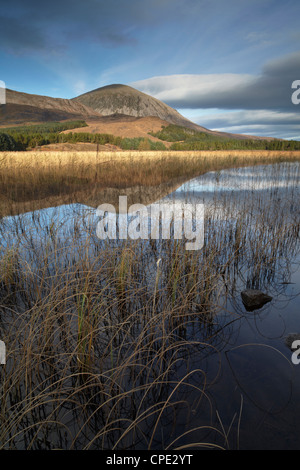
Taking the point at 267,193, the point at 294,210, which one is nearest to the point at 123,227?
the point at 294,210

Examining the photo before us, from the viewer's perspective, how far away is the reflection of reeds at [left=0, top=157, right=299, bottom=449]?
160cm

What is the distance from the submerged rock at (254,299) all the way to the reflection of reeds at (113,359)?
218mm

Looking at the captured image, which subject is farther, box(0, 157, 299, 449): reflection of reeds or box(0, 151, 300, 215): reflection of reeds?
box(0, 151, 300, 215): reflection of reeds

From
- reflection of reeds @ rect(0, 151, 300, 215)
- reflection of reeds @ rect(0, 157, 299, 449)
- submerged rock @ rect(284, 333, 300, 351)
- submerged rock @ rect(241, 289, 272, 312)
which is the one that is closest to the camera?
reflection of reeds @ rect(0, 157, 299, 449)

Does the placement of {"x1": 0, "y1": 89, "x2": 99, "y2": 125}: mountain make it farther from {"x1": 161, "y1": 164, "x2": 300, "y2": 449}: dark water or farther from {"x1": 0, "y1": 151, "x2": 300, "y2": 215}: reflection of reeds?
{"x1": 161, "y1": 164, "x2": 300, "y2": 449}: dark water

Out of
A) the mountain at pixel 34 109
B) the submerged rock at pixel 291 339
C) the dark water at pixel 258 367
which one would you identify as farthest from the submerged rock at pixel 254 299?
the mountain at pixel 34 109

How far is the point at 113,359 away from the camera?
7.09 feet

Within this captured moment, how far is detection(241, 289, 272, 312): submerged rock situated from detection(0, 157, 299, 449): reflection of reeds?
0.71 ft

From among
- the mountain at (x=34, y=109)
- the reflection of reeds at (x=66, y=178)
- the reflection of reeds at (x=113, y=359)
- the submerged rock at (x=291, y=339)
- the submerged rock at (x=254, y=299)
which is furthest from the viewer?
the mountain at (x=34, y=109)

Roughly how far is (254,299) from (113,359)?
5.67 feet

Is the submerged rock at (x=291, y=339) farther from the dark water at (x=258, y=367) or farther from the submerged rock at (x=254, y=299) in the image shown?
the submerged rock at (x=254, y=299)

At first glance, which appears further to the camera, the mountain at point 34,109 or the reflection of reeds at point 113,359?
the mountain at point 34,109

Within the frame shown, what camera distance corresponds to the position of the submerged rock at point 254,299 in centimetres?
293

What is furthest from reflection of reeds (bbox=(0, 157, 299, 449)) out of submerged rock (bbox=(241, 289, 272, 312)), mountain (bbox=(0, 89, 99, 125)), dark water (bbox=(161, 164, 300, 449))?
mountain (bbox=(0, 89, 99, 125))
